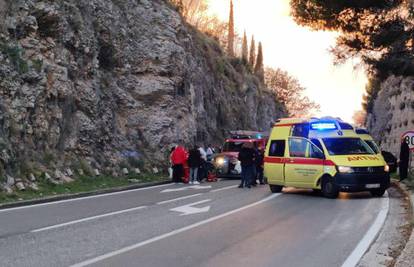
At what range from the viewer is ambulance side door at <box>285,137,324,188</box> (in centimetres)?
1677

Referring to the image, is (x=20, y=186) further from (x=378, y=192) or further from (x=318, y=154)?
(x=378, y=192)

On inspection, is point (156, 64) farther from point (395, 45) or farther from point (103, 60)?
point (395, 45)

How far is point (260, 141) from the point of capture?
90.2ft

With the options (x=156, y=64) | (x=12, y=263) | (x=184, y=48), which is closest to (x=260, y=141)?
(x=156, y=64)

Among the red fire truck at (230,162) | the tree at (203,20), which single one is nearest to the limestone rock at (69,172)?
the red fire truck at (230,162)

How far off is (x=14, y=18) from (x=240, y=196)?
1035cm

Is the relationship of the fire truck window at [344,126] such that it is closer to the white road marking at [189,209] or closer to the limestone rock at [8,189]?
the white road marking at [189,209]

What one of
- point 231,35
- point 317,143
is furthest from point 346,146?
point 231,35

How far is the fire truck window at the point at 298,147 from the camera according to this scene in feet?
56.5

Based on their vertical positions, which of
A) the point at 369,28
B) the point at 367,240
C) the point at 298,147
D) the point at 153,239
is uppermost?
the point at 369,28

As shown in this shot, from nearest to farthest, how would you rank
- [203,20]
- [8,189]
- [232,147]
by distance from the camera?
[8,189]
[232,147]
[203,20]

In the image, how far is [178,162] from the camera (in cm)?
2348

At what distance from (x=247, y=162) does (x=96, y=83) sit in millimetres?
8749

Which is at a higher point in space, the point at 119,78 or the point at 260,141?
the point at 119,78
